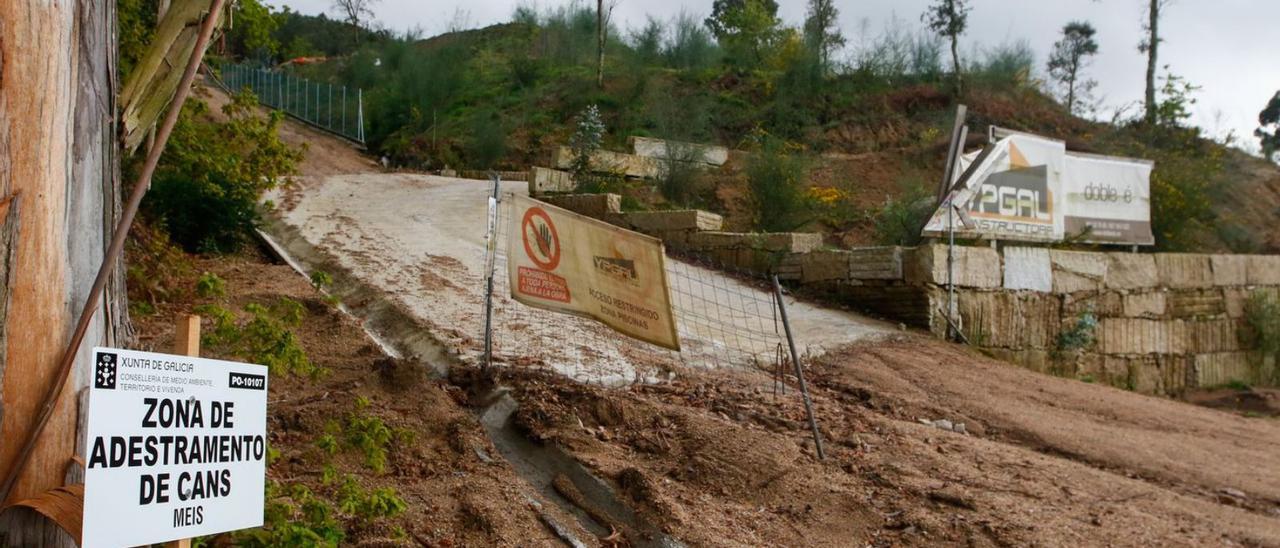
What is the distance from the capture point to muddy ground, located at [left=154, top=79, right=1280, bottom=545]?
503 centimetres

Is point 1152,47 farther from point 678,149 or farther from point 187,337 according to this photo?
point 187,337

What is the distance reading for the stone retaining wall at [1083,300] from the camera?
1152 centimetres

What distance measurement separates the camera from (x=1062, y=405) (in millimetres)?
9250

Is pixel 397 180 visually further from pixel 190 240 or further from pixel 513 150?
pixel 190 240

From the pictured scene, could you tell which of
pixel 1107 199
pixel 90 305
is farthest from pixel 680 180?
pixel 90 305

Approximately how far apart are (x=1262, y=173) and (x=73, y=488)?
24056 millimetres

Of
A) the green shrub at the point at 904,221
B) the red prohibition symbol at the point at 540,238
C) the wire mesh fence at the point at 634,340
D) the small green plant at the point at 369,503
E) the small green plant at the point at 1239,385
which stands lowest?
the small green plant at the point at 1239,385

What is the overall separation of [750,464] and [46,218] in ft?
12.9

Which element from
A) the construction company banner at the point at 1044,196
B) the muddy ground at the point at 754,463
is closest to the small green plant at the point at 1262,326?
the construction company banner at the point at 1044,196

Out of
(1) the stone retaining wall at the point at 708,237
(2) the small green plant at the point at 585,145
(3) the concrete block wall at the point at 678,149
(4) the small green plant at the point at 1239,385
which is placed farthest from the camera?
(3) the concrete block wall at the point at 678,149

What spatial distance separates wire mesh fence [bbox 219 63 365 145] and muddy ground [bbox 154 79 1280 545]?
1809 cm

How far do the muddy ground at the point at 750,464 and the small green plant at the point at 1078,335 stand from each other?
12.3ft

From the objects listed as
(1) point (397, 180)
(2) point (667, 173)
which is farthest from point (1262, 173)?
(1) point (397, 180)

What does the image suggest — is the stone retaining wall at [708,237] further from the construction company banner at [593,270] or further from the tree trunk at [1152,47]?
the tree trunk at [1152,47]
